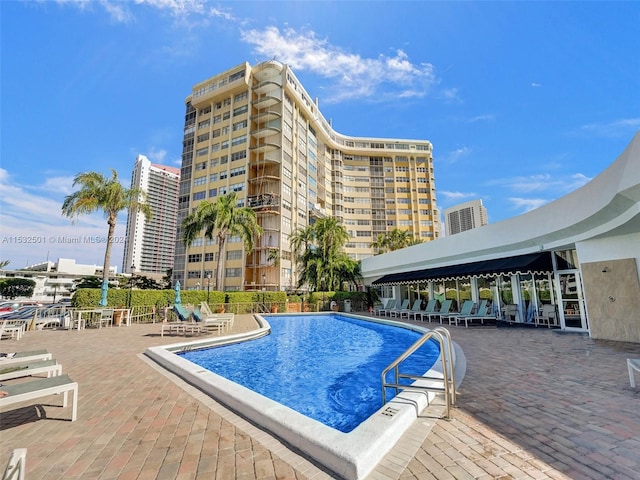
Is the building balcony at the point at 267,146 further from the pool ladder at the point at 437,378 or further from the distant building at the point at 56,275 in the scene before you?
the distant building at the point at 56,275

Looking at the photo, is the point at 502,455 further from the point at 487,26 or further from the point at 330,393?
the point at 487,26

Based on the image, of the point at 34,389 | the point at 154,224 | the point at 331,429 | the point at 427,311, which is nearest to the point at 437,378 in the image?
the point at 331,429

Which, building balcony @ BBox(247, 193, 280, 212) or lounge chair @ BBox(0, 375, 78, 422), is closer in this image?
lounge chair @ BBox(0, 375, 78, 422)

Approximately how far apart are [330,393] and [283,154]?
139 feet

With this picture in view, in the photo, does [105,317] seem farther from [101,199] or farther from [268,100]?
[268,100]

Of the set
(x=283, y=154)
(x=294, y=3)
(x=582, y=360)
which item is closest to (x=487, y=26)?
(x=294, y=3)

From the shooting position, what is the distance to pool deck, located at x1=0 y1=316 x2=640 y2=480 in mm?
2611

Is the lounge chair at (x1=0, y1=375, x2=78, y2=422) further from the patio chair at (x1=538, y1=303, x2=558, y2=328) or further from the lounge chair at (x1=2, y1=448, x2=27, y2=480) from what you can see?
the patio chair at (x1=538, y1=303, x2=558, y2=328)

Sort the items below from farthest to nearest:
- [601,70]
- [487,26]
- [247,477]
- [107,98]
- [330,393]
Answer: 1. [107,98]
2. [487,26]
3. [601,70]
4. [330,393]
5. [247,477]

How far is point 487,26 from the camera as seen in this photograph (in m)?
11.6

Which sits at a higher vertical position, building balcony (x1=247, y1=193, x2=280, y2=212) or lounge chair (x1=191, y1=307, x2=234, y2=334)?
building balcony (x1=247, y1=193, x2=280, y2=212)

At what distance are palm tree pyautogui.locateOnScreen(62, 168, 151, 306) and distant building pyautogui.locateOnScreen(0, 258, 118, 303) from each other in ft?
204

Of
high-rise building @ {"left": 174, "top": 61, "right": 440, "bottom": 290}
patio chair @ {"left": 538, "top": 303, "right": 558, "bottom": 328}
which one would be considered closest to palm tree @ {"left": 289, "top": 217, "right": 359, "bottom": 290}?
high-rise building @ {"left": 174, "top": 61, "right": 440, "bottom": 290}

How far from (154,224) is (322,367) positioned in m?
110
